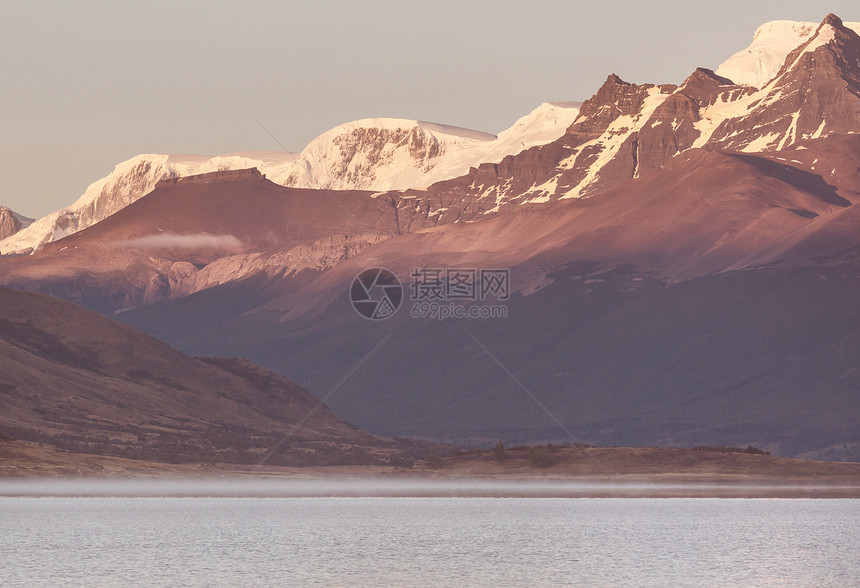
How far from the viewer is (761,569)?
95125 millimetres

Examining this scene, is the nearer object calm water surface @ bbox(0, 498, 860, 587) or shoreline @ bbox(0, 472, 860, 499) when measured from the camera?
calm water surface @ bbox(0, 498, 860, 587)

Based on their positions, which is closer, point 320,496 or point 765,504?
point 765,504

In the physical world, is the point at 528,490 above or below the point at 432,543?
above

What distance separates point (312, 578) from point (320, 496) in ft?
323

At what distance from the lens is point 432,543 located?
371 ft

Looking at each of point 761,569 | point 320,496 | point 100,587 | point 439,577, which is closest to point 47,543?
point 100,587

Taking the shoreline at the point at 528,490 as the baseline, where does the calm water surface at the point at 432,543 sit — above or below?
below

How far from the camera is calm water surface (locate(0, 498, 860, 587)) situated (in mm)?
90375

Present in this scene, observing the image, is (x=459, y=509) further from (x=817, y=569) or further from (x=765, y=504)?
(x=817, y=569)

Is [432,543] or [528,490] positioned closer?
[432,543]

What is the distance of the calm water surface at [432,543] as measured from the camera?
90375mm

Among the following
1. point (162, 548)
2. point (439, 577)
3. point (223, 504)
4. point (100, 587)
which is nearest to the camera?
point (100, 587)

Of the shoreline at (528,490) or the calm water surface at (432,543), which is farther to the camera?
the shoreline at (528,490)

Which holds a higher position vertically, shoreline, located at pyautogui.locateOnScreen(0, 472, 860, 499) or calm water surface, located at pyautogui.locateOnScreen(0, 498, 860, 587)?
shoreline, located at pyautogui.locateOnScreen(0, 472, 860, 499)
